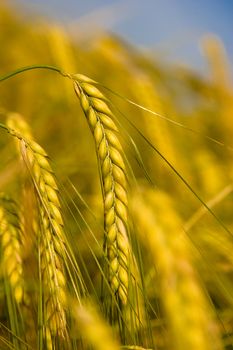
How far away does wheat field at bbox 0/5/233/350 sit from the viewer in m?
0.46

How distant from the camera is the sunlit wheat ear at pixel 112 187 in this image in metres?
0.63

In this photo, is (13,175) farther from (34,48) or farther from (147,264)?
(34,48)

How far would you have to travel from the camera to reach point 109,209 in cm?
63

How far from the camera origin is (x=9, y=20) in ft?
9.54

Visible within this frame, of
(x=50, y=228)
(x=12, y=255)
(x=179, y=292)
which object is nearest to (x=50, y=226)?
(x=50, y=228)

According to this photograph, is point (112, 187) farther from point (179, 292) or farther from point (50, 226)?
point (179, 292)

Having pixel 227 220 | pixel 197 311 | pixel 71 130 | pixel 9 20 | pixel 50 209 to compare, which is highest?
pixel 9 20

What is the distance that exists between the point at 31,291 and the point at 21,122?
0.80 feet

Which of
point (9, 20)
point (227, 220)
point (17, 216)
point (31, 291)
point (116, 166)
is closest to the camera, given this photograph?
point (116, 166)

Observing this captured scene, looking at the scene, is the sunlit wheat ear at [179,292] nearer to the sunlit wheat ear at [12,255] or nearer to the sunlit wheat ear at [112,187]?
the sunlit wheat ear at [112,187]

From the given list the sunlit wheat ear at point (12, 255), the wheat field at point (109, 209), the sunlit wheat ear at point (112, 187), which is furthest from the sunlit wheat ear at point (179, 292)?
the sunlit wheat ear at point (12, 255)

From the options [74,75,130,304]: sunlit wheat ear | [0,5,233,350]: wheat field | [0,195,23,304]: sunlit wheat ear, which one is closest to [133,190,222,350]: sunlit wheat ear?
[0,5,233,350]: wheat field

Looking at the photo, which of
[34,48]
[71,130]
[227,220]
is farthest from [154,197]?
[34,48]

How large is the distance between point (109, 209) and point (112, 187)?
0.02 metres
